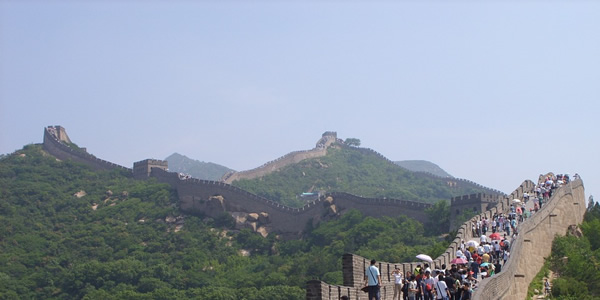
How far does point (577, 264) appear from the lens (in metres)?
32.1

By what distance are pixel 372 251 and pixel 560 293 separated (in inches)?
945

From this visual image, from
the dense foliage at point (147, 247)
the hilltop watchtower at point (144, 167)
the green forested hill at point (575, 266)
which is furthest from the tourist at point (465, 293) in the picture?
the hilltop watchtower at point (144, 167)

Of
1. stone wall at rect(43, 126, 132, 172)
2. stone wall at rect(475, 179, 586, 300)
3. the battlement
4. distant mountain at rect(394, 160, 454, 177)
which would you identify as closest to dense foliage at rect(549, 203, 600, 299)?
stone wall at rect(475, 179, 586, 300)

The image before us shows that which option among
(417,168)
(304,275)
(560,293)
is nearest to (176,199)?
(304,275)

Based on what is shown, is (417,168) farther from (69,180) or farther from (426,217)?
(426,217)

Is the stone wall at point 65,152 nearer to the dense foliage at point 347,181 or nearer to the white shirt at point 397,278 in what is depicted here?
the dense foliage at point 347,181

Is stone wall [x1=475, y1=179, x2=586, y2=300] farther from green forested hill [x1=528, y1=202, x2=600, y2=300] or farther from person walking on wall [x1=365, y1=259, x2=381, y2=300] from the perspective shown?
person walking on wall [x1=365, y1=259, x2=381, y2=300]

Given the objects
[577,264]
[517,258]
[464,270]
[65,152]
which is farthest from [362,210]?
[464,270]

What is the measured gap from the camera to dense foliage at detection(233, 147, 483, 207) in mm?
85438

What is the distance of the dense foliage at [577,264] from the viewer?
29.2m

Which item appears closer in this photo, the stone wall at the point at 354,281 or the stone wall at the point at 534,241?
the stone wall at the point at 354,281

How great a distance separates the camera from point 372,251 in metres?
52.6

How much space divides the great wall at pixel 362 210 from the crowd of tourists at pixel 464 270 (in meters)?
0.31

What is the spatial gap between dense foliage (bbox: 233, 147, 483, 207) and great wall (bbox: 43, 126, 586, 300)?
2.86 meters
